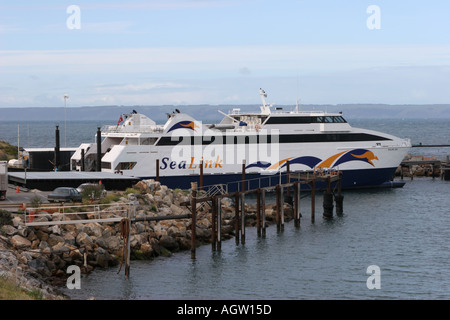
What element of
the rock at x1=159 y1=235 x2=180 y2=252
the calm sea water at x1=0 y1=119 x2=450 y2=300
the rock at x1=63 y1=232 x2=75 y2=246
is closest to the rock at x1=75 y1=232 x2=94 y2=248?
the rock at x1=63 y1=232 x2=75 y2=246

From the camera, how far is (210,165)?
53.0m

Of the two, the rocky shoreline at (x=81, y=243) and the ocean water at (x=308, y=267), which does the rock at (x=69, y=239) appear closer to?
the rocky shoreline at (x=81, y=243)

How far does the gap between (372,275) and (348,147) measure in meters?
27.0

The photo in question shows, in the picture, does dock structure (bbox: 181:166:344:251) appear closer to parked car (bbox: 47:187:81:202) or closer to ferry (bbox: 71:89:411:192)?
ferry (bbox: 71:89:411:192)

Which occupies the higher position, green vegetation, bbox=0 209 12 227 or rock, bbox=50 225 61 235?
green vegetation, bbox=0 209 12 227

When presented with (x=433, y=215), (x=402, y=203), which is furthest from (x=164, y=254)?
(x=402, y=203)

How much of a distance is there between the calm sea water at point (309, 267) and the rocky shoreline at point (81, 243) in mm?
875

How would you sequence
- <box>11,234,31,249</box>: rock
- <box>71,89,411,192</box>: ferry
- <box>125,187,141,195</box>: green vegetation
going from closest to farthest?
1. <box>11,234,31,249</box>: rock
2. <box>125,187,141,195</box>: green vegetation
3. <box>71,89,411,192</box>: ferry

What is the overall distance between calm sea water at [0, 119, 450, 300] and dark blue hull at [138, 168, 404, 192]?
9428mm

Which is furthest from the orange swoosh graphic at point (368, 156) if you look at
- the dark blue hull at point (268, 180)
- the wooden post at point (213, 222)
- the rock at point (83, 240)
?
the rock at point (83, 240)

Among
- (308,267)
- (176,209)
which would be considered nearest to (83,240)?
(176,209)

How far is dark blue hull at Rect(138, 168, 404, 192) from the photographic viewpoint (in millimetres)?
52000

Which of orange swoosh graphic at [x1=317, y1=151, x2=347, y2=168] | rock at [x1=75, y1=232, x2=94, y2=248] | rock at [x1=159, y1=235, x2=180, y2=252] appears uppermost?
orange swoosh graphic at [x1=317, y1=151, x2=347, y2=168]

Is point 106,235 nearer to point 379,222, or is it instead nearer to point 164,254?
point 164,254
